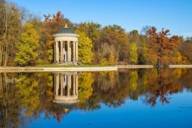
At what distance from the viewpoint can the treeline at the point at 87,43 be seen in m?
54.9

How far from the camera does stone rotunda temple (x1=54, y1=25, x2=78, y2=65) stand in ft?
212

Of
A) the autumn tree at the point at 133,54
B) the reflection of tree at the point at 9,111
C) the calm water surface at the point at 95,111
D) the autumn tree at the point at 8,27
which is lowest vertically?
the calm water surface at the point at 95,111

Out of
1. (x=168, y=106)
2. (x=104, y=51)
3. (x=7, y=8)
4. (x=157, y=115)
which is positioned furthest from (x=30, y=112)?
(x=104, y=51)

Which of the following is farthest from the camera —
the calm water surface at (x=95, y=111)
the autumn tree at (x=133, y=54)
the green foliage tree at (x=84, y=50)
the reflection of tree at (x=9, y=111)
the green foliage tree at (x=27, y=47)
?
the autumn tree at (x=133, y=54)

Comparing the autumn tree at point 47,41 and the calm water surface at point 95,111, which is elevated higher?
the autumn tree at point 47,41

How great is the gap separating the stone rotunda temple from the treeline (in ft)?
7.91

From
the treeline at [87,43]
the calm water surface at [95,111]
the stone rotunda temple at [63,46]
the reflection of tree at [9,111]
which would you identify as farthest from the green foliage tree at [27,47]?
the reflection of tree at [9,111]

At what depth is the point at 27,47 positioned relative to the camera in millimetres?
56125

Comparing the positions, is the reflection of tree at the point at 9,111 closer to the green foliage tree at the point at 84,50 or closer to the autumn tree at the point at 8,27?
the autumn tree at the point at 8,27

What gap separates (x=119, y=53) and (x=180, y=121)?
71870mm

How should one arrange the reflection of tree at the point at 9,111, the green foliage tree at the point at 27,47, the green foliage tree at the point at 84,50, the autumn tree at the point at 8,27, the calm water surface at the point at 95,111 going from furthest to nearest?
the green foliage tree at the point at 84,50 → the green foliage tree at the point at 27,47 → the autumn tree at the point at 8,27 → the calm water surface at the point at 95,111 → the reflection of tree at the point at 9,111

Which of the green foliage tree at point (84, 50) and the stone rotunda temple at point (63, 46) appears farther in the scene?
the green foliage tree at point (84, 50)

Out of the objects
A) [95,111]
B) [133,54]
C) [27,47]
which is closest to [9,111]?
[95,111]

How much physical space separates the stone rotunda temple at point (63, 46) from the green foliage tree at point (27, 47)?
6791 millimetres
